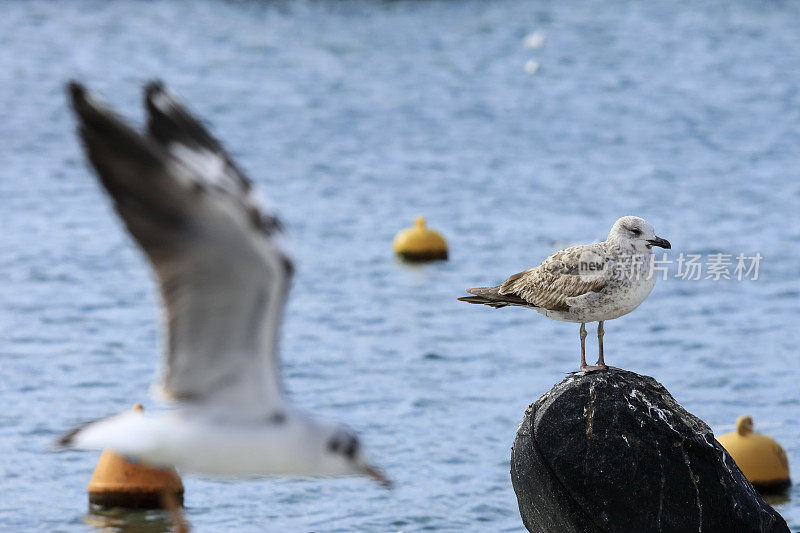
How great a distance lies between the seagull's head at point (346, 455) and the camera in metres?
6.96

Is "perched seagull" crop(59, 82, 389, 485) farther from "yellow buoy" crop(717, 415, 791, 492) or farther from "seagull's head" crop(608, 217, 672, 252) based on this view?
"yellow buoy" crop(717, 415, 791, 492)

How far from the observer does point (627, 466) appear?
9266 mm

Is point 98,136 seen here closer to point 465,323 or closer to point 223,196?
point 223,196

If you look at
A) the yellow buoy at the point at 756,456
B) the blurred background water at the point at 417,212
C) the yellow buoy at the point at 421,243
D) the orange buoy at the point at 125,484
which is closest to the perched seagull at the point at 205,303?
the blurred background water at the point at 417,212

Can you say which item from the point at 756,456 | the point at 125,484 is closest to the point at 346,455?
the point at 125,484

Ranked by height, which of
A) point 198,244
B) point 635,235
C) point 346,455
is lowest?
point 346,455

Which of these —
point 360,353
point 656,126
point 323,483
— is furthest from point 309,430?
point 656,126

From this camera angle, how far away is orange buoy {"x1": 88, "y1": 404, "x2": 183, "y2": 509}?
41.8 feet

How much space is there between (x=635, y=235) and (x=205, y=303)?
3.54 m

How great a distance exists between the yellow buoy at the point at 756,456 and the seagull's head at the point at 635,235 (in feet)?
14.3

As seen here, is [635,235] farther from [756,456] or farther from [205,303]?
[756,456]

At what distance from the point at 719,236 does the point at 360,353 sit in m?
9.29

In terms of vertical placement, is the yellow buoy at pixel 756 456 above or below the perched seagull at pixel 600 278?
A: below

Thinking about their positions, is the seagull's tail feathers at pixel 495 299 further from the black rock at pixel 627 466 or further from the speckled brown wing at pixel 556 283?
the black rock at pixel 627 466
